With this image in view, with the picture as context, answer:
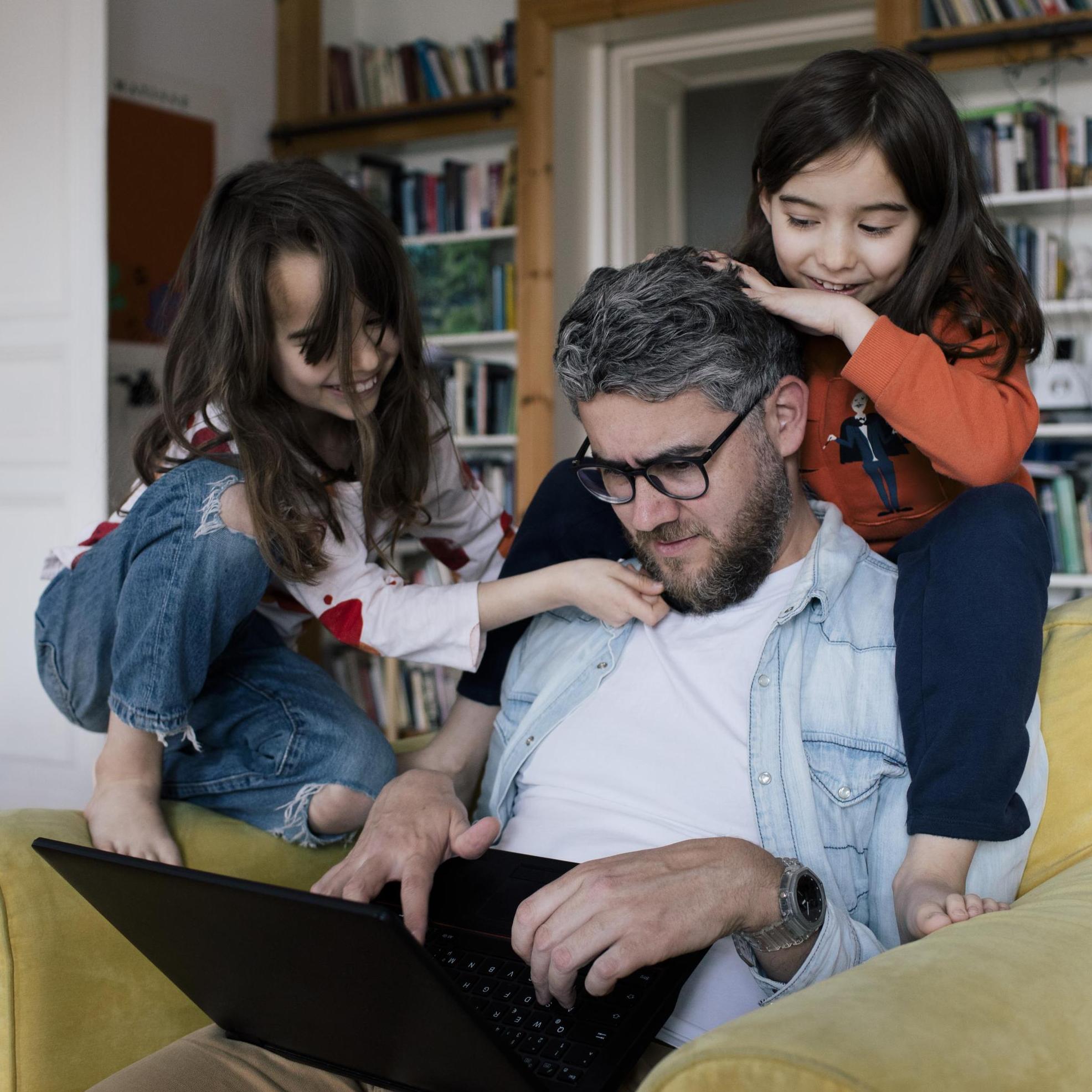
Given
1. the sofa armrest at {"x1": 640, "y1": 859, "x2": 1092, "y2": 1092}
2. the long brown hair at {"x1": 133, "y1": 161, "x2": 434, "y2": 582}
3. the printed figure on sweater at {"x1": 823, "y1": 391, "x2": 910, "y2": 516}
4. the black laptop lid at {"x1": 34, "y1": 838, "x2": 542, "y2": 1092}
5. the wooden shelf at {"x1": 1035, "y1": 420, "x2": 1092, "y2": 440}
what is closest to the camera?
the sofa armrest at {"x1": 640, "y1": 859, "x2": 1092, "y2": 1092}

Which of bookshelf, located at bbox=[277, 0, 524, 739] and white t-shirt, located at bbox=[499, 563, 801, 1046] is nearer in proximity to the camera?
white t-shirt, located at bbox=[499, 563, 801, 1046]

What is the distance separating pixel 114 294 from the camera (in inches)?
162

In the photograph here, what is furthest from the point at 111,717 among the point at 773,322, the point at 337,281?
the point at 773,322

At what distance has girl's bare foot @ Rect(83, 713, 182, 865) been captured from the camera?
1354 mm

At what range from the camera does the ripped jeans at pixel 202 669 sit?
4.97ft

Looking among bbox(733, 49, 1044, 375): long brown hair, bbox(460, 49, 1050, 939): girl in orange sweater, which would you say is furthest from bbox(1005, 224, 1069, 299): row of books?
bbox(733, 49, 1044, 375): long brown hair

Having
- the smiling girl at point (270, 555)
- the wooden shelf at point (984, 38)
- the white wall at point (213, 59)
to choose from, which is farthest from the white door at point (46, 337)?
the wooden shelf at point (984, 38)

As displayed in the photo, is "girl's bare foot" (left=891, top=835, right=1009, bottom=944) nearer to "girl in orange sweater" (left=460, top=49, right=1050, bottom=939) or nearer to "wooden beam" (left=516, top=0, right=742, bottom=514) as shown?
"girl in orange sweater" (left=460, top=49, right=1050, bottom=939)

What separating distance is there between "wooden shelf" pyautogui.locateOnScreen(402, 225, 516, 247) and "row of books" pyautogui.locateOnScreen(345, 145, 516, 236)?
0.11 ft

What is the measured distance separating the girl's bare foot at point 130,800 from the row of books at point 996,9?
331cm

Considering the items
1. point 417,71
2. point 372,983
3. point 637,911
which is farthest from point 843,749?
point 417,71

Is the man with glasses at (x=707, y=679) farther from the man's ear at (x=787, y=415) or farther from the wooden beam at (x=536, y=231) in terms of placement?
the wooden beam at (x=536, y=231)

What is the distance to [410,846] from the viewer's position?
4.24 ft

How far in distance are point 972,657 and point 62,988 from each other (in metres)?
0.97
